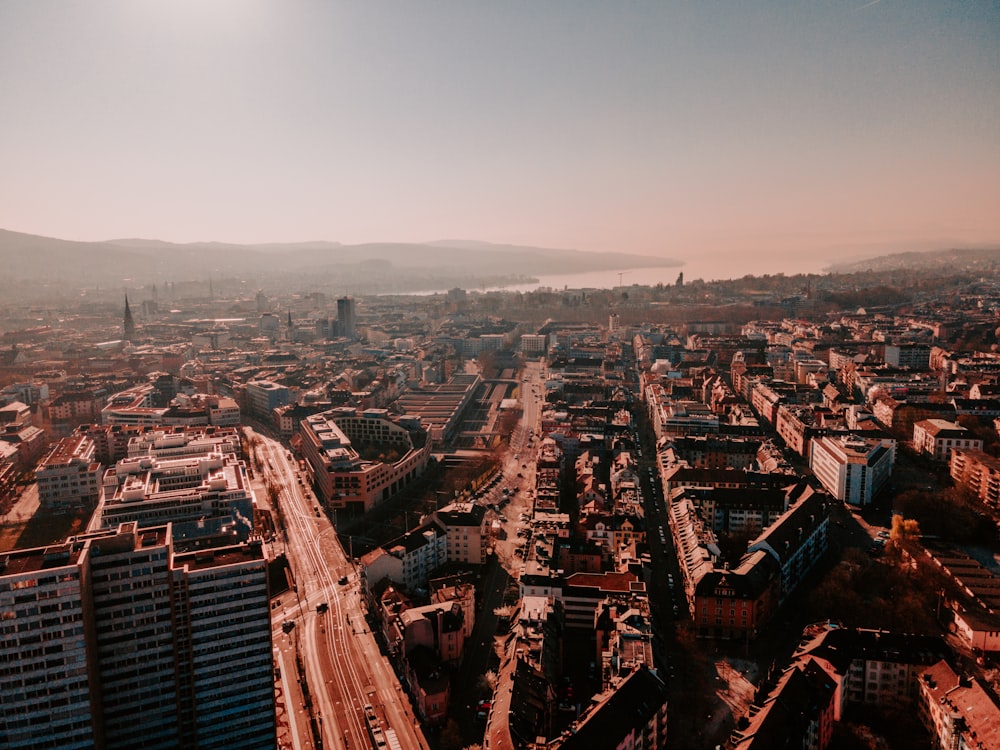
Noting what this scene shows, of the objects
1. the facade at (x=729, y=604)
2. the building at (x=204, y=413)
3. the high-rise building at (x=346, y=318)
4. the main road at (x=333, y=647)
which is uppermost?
the high-rise building at (x=346, y=318)

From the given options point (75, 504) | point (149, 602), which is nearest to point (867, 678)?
point (149, 602)

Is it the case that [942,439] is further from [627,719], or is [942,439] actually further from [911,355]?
[627,719]

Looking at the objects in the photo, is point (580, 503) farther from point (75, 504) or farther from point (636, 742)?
point (75, 504)

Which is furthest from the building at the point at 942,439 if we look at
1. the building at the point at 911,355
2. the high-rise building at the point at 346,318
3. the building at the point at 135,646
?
the high-rise building at the point at 346,318

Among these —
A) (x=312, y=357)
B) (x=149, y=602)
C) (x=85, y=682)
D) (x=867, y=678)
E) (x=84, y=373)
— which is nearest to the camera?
(x=85, y=682)

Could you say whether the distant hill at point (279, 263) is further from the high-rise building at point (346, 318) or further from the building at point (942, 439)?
the building at point (942, 439)

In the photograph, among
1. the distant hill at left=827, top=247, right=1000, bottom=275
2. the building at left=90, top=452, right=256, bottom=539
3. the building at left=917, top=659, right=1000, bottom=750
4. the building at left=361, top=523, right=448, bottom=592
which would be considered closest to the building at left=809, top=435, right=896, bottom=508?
the building at left=917, top=659, right=1000, bottom=750
